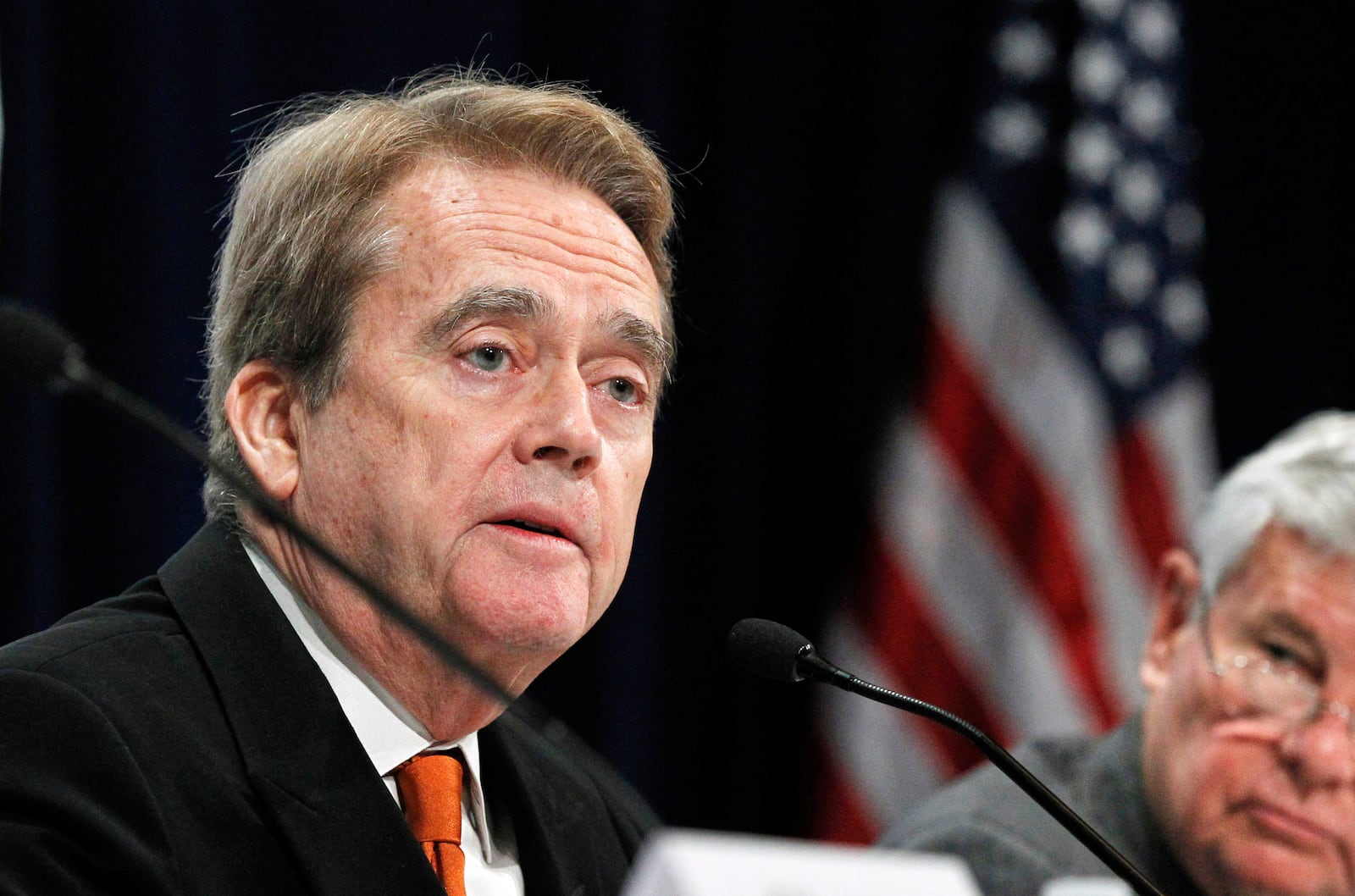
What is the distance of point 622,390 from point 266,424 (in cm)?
43

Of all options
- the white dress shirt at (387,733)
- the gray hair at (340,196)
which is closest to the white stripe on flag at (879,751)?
the gray hair at (340,196)

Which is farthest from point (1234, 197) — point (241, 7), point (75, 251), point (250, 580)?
point (250, 580)

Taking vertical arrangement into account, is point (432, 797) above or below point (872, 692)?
below

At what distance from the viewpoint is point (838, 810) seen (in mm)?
3648

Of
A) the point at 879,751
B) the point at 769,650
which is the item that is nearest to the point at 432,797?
the point at 769,650

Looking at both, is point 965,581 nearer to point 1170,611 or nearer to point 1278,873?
point 1170,611

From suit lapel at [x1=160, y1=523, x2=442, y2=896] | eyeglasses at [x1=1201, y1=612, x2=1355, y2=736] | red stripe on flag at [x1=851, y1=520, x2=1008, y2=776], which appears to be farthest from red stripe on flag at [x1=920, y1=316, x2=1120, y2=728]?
suit lapel at [x1=160, y1=523, x2=442, y2=896]

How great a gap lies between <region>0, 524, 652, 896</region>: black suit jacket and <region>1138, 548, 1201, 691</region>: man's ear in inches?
46.1

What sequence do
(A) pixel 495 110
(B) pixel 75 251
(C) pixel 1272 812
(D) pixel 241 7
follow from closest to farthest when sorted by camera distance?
(A) pixel 495 110 < (C) pixel 1272 812 < (B) pixel 75 251 < (D) pixel 241 7

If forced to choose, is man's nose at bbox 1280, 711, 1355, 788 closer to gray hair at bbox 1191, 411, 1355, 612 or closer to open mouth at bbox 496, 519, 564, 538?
gray hair at bbox 1191, 411, 1355, 612

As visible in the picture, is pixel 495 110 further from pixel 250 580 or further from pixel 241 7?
pixel 241 7

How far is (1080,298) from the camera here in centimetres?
369

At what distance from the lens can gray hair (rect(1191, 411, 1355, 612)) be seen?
2.39 meters

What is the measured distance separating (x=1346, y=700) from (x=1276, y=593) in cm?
18
